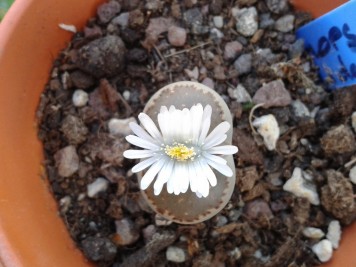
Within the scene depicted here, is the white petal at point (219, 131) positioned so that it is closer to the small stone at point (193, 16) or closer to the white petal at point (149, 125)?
the white petal at point (149, 125)

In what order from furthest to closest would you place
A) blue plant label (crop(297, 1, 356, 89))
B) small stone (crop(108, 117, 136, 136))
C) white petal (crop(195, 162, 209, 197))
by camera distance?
small stone (crop(108, 117, 136, 136)) < blue plant label (crop(297, 1, 356, 89)) < white petal (crop(195, 162, 209, 197))

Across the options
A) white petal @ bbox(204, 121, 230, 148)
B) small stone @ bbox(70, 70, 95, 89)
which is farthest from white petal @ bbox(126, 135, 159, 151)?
small stone @ bbox(70, 70, 95, 89)

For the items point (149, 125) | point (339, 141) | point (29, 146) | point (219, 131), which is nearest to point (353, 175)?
point (339, 141)

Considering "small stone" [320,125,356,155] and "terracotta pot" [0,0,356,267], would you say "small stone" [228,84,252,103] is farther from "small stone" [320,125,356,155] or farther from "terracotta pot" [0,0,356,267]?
"terracotta pot" [0,0,356,267]

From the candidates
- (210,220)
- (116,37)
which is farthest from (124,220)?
(116,37)

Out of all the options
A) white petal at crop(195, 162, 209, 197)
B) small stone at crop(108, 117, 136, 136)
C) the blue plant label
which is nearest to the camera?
white petal at crop(195, 162, 209, 197)

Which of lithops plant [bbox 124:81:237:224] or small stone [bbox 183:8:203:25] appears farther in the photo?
small stone [bbox 183:8:203:25]

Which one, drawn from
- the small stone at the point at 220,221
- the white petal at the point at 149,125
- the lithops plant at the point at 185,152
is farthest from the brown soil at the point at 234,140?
the white petal at the point at 149,125
